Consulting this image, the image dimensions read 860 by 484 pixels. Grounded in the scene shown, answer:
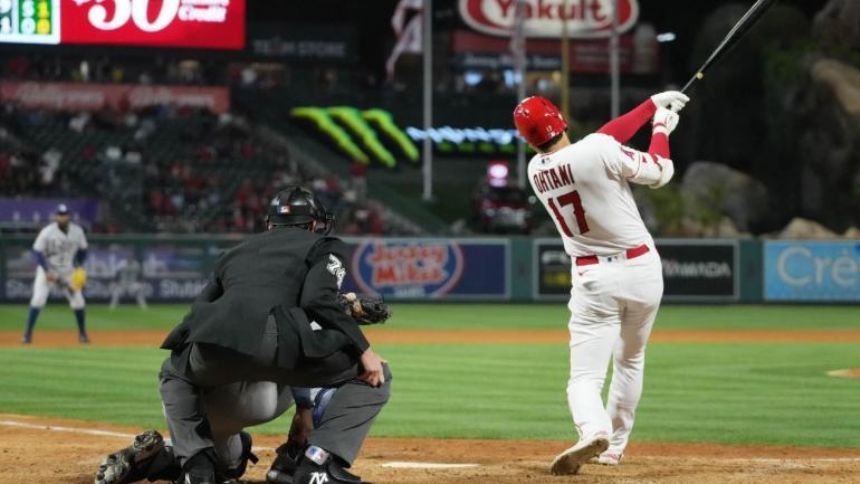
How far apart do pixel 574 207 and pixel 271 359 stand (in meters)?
2.19

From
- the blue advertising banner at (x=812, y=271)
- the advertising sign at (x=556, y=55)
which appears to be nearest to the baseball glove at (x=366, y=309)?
the blue advertising banner at (x=812, y=271)

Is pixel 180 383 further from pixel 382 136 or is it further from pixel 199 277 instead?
pixel 382 136

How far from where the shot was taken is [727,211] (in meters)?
49.0

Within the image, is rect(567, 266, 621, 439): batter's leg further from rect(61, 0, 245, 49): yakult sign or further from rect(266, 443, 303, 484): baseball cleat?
rect(61, 0, 245, 49): yakult sign

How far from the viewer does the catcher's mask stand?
6746 millimetres

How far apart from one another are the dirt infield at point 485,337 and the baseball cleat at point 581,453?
43.5 feet

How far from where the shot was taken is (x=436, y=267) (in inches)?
1230

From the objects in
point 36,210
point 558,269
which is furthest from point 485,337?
point 36,210

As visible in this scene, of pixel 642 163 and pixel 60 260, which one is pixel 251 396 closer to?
pixel 642 163

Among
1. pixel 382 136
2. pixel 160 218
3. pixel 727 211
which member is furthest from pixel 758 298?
pixel 382 136

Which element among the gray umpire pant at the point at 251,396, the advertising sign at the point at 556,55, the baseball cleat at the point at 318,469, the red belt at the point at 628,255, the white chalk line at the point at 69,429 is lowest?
the white chalk line at the point at 69,429

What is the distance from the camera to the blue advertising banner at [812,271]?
30906 mm

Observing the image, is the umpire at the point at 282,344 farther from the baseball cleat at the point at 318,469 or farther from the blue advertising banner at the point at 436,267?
the blue advertising banner at the point at 436,267

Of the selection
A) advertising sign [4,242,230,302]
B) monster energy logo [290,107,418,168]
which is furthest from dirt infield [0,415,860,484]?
monster energy logo [290,107,418,168]
